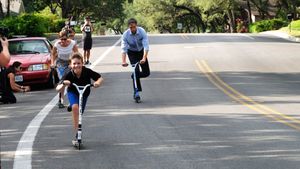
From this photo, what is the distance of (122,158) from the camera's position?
27.6ft

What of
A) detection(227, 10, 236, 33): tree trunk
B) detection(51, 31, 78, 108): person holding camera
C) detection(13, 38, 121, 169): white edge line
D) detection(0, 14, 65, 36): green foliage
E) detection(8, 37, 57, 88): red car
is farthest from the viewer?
detection(227, 10, 236, 33): tree trunk

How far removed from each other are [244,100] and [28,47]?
7.64 metres

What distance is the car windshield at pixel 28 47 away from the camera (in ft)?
63.5

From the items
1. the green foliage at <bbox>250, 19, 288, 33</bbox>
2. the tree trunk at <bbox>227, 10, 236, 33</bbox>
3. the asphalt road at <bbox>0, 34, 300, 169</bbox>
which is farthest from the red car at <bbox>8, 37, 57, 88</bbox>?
the tree trunk at <bbox>227, 10, 236, 33</bbox>

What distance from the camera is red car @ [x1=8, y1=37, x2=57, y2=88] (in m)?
18.1

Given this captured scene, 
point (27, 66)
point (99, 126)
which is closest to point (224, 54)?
point (27, 66)

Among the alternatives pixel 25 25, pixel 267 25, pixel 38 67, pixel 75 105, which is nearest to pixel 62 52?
pixel 75 105

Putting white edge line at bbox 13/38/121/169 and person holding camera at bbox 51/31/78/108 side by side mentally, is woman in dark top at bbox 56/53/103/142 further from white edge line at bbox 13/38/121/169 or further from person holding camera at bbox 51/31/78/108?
person holding camera at bbox 51/31/78/108

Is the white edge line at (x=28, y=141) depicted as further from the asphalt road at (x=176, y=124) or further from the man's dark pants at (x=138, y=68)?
the man's dark pants at (x=138, y=68)

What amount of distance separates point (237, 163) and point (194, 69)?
15.4 metres

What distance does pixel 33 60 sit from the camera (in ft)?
60.1

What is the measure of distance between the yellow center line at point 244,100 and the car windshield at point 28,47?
5.24m

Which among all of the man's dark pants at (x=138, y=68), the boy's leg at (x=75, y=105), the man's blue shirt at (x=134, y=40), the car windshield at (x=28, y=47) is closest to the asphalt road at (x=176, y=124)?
the boy's leg at (x=75, y=105)

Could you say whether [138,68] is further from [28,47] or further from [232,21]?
[232,21]
